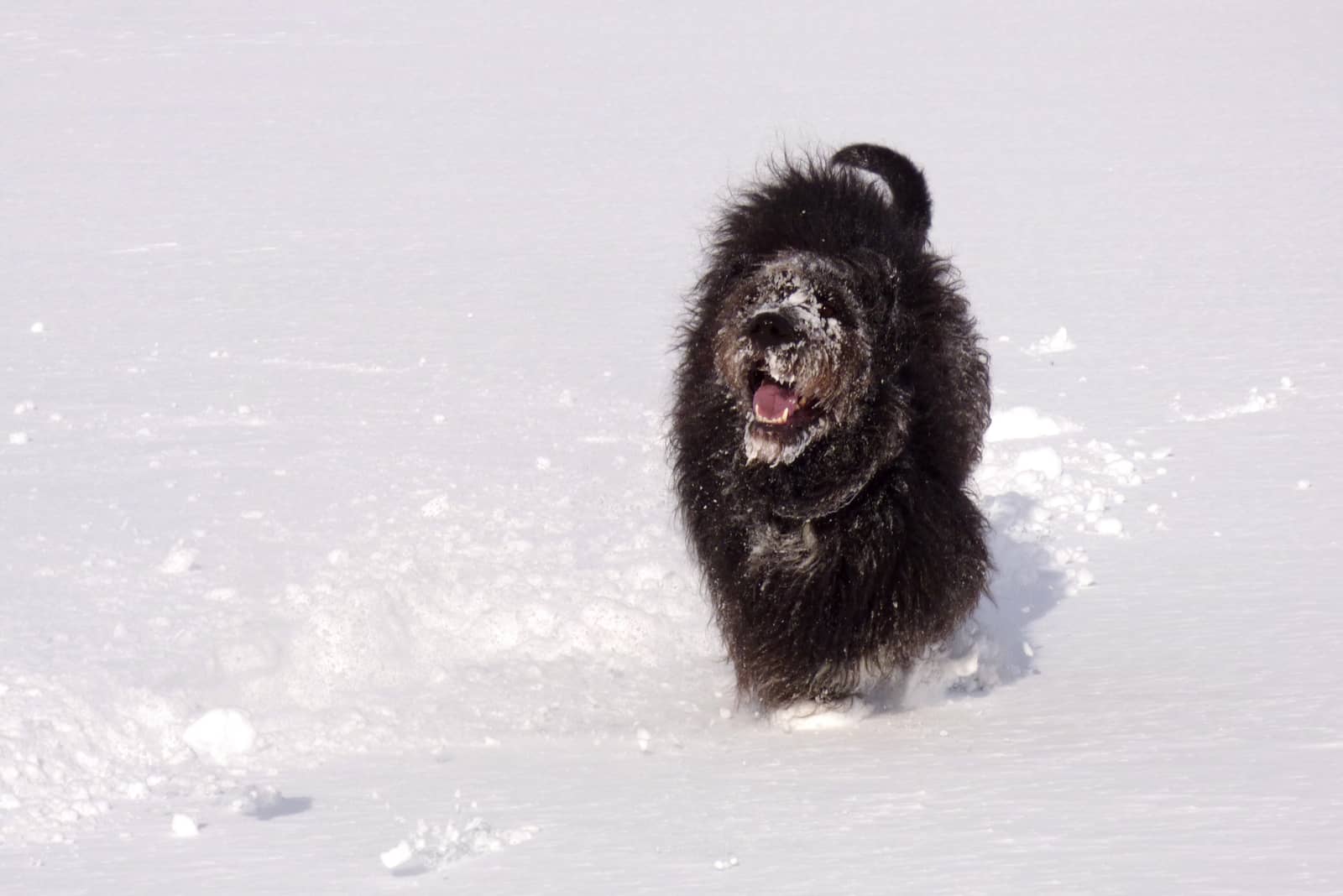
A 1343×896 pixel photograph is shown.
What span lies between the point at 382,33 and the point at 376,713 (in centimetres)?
1606

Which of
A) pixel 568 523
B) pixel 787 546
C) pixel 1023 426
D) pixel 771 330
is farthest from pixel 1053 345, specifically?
pixel 771 330

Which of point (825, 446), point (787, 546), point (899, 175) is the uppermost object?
point (899, 175)

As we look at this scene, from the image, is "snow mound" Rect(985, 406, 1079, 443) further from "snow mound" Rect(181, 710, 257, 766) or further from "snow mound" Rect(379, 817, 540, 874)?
"snow mound" Rect(379, 817, 540, 874)

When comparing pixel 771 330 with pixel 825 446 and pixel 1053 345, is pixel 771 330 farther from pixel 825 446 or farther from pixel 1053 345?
pixel 1053 345

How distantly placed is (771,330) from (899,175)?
1.49 meters

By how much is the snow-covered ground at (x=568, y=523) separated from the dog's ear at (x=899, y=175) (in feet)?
4.34

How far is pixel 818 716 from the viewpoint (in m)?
4.18

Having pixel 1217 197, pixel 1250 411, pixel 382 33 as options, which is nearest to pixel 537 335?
pixel 1250 411

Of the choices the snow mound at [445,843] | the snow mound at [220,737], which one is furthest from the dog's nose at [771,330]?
the snow mound at [220,737]

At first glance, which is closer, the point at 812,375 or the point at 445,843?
the point at 445,843

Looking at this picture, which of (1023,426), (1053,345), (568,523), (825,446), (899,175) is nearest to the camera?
(825,446)

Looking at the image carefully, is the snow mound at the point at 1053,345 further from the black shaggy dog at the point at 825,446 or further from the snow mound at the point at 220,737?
the snow mound at the point at 220,737

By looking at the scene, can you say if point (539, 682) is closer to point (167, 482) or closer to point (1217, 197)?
point (167, 482)

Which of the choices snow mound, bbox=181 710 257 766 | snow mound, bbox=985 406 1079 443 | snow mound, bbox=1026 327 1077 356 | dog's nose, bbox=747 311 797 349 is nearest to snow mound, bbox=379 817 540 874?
snow mound, bbox=181 710 257 766
